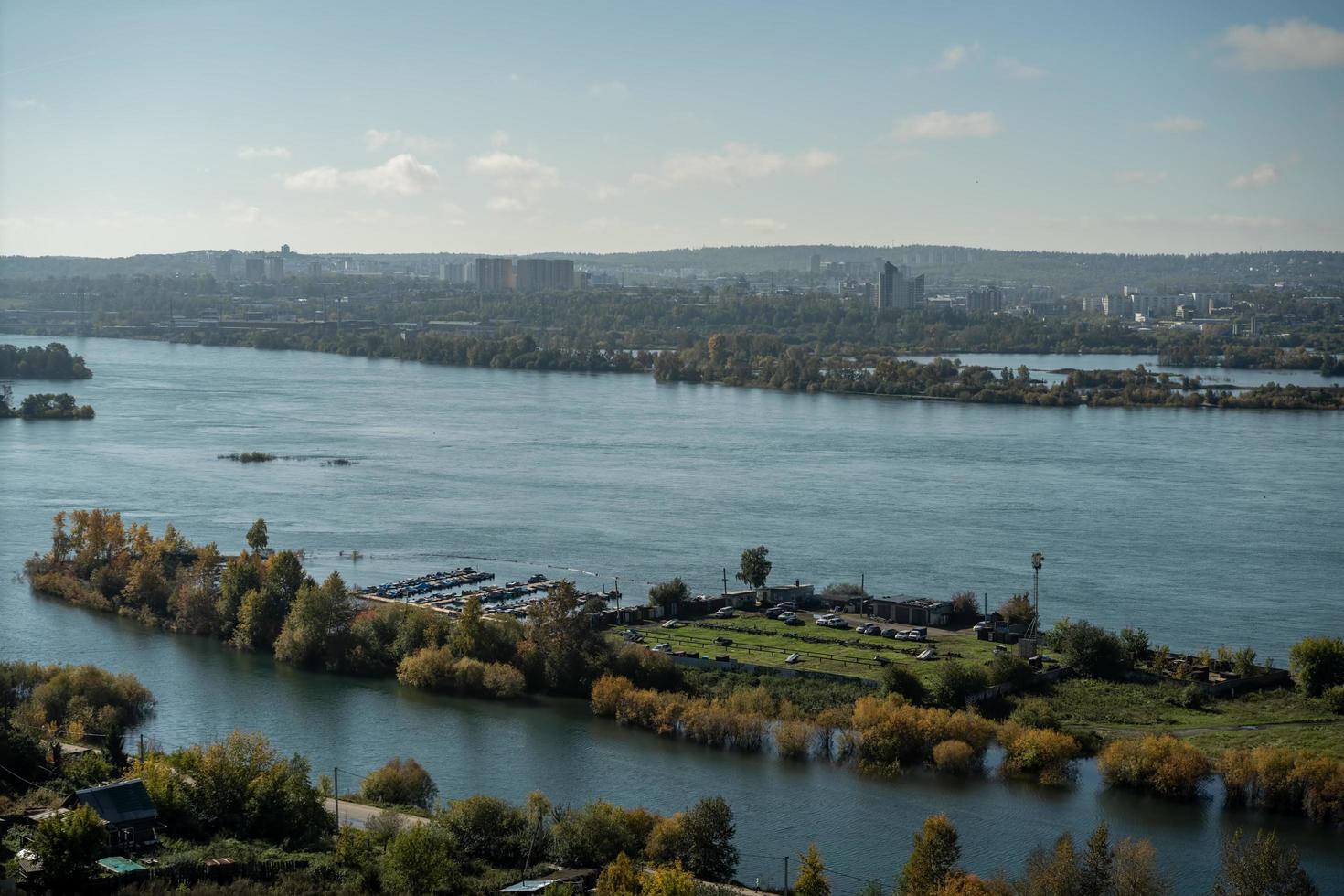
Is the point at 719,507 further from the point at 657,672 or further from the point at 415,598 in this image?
the point at 657,672

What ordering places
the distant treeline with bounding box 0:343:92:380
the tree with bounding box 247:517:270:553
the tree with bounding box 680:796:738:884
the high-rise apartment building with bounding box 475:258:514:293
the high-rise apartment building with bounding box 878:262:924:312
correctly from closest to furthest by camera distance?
the tree with bounding box 680:796:738:884, the tree with bounding box 247:517:270:553, the distant treeline with bounding box 0:343:92:380, the high-rise apartment building with bounding box 878:262:924:312, the high-rise apartment building with bounding box 475:258:514:293

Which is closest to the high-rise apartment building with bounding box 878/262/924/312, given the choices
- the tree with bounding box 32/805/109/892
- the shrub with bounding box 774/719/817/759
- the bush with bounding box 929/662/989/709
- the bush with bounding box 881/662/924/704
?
the bush with bounding box 929/662/989/709

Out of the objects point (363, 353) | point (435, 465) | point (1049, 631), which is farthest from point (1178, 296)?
point (1049, 631)

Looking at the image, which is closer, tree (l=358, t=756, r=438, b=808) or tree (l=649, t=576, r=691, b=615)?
tree (l=358, t=756, r=438, b=808)

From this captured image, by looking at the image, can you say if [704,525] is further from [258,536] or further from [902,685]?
[902,685]

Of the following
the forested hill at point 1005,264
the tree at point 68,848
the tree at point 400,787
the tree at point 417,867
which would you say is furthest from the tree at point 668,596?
the forested hill at point 1005,264

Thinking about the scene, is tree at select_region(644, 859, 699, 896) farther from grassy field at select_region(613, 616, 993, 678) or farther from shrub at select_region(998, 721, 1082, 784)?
grassy field at select_region(613, 616, 993, 678)
